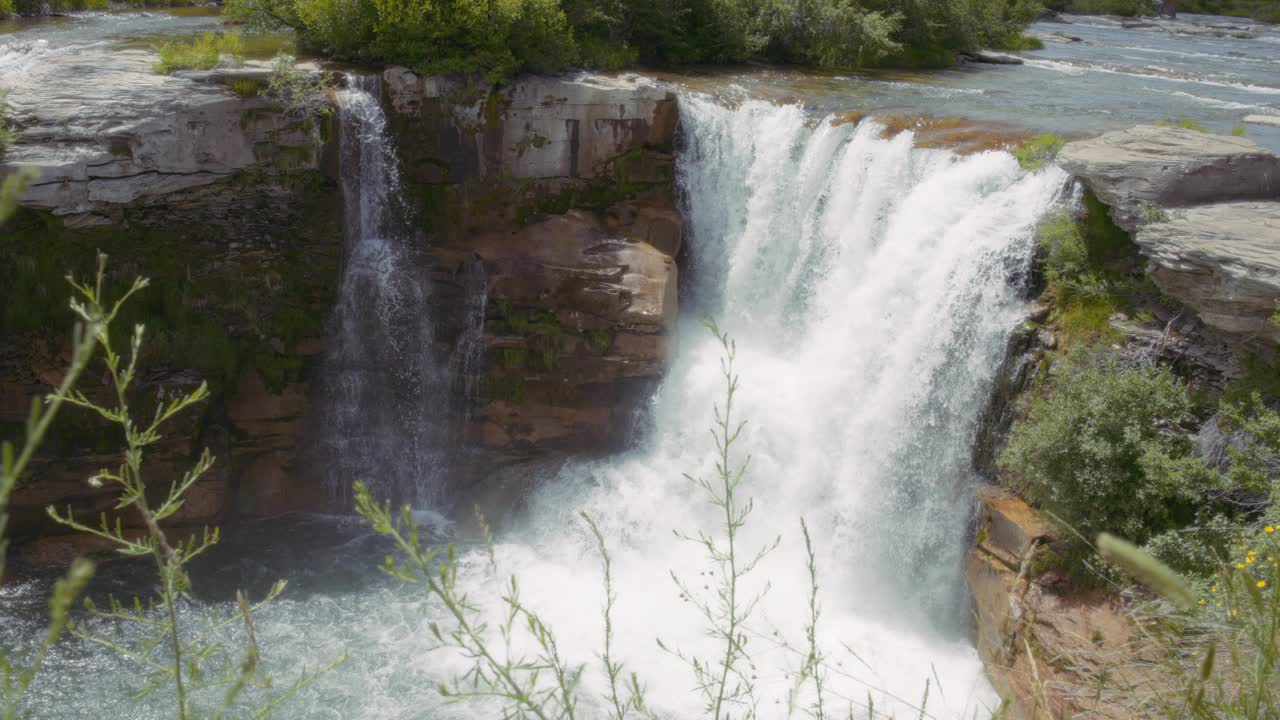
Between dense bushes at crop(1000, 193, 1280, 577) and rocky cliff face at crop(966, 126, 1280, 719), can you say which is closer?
dense bushes at crop(1000, 193, 1280, 577)

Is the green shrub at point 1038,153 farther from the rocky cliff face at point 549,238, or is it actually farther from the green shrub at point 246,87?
the green shrub at point 246,87

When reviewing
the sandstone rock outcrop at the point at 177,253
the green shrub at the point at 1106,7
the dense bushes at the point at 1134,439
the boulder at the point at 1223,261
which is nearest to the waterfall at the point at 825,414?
the dense bushes at the point at 1134,439

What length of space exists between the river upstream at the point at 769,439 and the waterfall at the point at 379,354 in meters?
0.05

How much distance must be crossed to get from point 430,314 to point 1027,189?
24.1 ft

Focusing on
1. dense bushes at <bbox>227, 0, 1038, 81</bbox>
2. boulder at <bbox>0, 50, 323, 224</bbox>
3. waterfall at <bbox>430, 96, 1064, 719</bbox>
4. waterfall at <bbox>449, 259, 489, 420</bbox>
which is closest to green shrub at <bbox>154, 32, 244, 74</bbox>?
boulder at <bbox>0, 50, 323, 224</bbox>

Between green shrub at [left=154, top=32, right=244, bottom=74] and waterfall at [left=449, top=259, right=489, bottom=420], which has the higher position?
green shrub at [left=154, top=32, right=244, bottom=74]

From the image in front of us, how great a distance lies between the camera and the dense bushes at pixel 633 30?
12352 mm

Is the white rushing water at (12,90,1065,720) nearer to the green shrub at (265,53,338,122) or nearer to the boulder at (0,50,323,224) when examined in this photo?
the green shrub at (265,53,338,122)

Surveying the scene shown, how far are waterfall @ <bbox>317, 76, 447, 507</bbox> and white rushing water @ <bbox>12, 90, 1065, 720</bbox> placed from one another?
52 millimetres

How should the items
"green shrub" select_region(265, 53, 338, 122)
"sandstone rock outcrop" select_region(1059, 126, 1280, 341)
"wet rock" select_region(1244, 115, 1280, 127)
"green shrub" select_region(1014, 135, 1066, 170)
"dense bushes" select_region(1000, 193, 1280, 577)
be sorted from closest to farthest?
A: "dense bushes" select_region(1000, 193, 1280, 577) < "sandstone rock outcrop" select_region(1059, 126, 1280, 341) < "green shrub" select_region(1014, 135, 1066, 170) < "green shrub" select_region(265, 53, 338, 122) < "wet rock" select_region(1244, 115, 1280, 127)

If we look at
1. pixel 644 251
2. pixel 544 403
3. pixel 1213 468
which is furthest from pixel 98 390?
pixel 1213 468

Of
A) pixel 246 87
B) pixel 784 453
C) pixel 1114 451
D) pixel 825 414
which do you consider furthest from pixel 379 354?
pixel 1114 451

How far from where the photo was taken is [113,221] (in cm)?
1106

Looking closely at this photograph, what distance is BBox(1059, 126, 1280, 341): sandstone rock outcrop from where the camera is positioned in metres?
7.72
